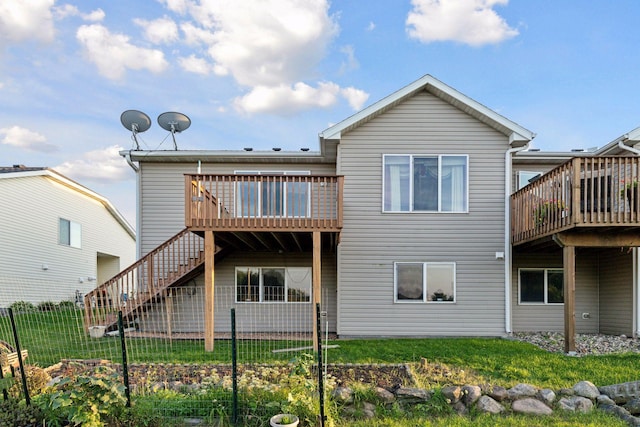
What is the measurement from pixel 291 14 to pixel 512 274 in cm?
898

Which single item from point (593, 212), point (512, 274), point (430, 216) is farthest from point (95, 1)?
point (512, 274)

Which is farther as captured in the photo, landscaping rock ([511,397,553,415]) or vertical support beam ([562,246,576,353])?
vertical support beam ([562,246,576,353])

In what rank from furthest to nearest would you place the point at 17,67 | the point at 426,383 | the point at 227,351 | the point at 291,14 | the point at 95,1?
1. the point at 17,67
2. the point at 291,14
3. the point at 95,1
4. the point at 227,351
5. the point at 426,383

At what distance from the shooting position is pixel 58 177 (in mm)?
16125

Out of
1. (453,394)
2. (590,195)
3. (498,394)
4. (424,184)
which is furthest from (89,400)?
(590,195)

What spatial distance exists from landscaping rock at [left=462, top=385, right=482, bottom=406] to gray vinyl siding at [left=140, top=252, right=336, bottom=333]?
5.71 metres

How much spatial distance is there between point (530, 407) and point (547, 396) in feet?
1.17

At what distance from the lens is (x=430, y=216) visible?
33.1 feet

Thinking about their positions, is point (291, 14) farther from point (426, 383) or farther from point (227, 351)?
point (426, 383)

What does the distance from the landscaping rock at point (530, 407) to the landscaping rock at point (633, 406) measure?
1.09 metres

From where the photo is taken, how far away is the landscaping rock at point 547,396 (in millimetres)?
5156

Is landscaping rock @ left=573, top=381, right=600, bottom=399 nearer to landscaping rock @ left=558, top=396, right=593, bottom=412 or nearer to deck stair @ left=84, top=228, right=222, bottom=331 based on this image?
landscaping rock @ left=558, top=396, right=593, bottom=412

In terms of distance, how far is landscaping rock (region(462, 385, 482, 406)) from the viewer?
16.7 feet

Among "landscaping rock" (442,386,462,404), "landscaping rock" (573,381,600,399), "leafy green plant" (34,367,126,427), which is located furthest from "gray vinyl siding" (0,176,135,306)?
"landscaping rock" (573,381,600,399)
